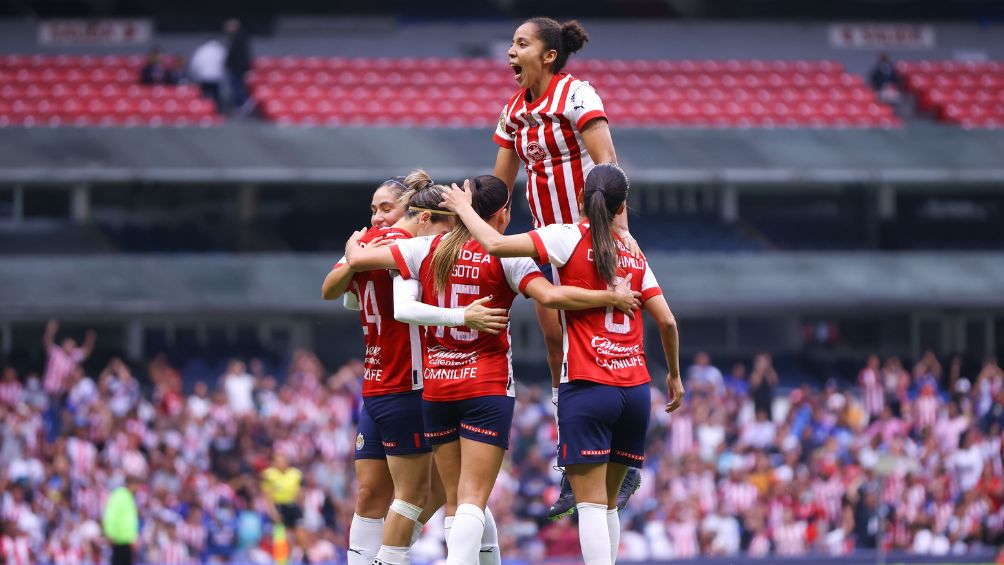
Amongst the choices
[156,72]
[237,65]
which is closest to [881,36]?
[237,65]

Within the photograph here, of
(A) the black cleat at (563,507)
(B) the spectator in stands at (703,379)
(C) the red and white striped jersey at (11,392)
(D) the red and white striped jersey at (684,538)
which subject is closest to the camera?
(A) the black cleat at (563,507)

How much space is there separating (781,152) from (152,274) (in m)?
11.2

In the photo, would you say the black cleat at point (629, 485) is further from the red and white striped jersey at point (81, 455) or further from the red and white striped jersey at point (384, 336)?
the red and white striped jersey at point (81, 455)

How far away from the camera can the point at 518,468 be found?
18.3 meters

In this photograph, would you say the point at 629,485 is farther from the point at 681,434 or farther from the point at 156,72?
the point at 156,72

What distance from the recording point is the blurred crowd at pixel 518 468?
16.6 m

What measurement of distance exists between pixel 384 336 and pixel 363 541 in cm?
117

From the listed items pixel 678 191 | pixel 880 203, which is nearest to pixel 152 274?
pixel 678 191

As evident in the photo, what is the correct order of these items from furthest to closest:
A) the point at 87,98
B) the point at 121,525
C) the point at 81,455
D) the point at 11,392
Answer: the point at 87,98 → the point at 11,392 → the point at 81,455 → the point at 121,525

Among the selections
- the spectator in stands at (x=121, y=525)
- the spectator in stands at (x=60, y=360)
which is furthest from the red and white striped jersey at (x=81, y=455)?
the spectator in stands at (x=121, y=525)

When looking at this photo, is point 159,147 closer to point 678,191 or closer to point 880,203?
point 678,191

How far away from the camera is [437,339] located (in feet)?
24.5


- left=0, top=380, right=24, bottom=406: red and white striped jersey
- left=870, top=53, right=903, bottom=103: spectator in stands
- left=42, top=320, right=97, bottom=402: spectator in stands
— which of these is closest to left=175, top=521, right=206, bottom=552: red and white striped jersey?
left=42, top=320, right=97, bottom=402: spectator in stands

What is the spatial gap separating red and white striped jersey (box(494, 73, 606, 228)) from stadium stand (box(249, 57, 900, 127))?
17.7 metres
